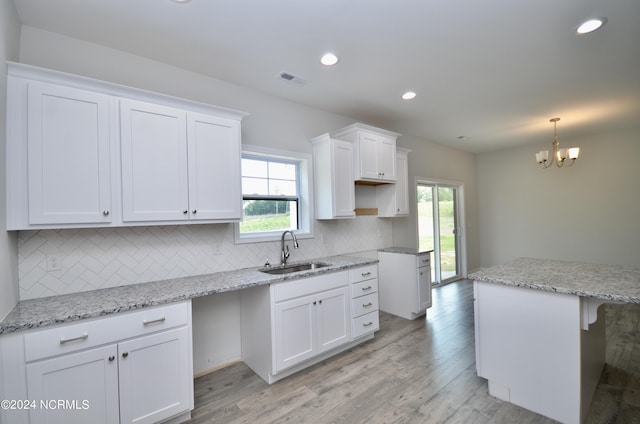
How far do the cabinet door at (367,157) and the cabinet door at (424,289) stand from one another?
56.6 inches

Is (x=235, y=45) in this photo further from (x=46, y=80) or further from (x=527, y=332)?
(x=527, y=332)

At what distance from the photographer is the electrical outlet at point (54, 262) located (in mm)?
1990

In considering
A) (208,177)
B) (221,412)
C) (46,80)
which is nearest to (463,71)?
(208,177)

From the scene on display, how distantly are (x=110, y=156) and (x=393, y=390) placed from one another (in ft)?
8.97

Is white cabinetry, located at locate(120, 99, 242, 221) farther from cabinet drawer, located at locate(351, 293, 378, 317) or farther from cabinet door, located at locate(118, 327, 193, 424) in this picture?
cabinet drawer, located at locate(351, 293, 378, 317)

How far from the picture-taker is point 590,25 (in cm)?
210

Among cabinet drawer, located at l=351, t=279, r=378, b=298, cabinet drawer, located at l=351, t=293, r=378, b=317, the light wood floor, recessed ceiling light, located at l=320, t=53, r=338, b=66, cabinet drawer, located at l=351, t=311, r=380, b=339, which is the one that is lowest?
the light wood floor

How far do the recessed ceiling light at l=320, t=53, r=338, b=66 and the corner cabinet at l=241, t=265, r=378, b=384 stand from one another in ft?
6.31

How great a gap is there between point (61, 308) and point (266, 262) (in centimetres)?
164

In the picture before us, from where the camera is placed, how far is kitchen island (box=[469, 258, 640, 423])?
1.85m

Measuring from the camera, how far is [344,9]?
1911 mm

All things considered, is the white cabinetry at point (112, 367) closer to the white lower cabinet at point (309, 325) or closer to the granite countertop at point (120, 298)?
Answer: the granite countertop at point (120, 298)

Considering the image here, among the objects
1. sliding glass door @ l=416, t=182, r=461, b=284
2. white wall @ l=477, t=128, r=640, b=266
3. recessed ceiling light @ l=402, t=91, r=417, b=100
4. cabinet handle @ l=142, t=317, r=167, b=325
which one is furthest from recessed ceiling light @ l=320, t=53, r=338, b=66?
white wall @ l=477, t=128, r=640, b=266

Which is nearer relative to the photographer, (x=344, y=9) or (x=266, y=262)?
(x=344, y=9)
